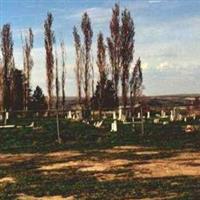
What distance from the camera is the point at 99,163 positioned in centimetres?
→ 2536

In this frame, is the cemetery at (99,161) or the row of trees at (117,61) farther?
the row of trees at (117,61)

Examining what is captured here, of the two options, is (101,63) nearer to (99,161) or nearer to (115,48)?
(115,48)

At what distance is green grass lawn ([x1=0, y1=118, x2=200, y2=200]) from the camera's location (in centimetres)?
1944

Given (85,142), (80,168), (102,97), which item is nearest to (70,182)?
(80,168)

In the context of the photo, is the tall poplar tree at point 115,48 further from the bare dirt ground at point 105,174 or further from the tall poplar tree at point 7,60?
the bare dirt ground at point 105,174

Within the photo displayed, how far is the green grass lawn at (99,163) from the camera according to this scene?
1944 centimetres

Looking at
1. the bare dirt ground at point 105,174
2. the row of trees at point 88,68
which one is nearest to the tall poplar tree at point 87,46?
the row of trees at point 88,68

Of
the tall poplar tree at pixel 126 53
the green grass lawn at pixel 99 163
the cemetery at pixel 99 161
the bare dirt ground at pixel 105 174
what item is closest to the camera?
the bare dirt ground at pixel 105 174

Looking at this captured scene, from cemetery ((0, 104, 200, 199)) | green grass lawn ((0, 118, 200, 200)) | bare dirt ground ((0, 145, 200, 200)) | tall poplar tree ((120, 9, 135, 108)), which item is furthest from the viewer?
tall poplar tree ((120, 9, 135, 108))

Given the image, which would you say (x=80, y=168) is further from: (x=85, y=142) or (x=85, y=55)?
(x=85, y=55)

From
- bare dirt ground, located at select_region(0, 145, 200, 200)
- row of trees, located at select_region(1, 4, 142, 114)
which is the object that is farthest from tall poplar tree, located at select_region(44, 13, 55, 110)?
bare dirt ground, located at select_region(0, 145, 200, 200)

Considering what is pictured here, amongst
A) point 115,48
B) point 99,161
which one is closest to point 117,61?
point 115,48

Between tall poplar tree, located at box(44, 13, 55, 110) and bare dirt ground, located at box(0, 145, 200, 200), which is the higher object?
tall poplar tree, located at box(44, 13, 55, 110)

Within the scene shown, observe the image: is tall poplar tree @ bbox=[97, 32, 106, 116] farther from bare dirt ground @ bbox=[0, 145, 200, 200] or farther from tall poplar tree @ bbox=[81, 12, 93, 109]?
bare dirt ground @ bbox=[0, 145, 200, 200]
